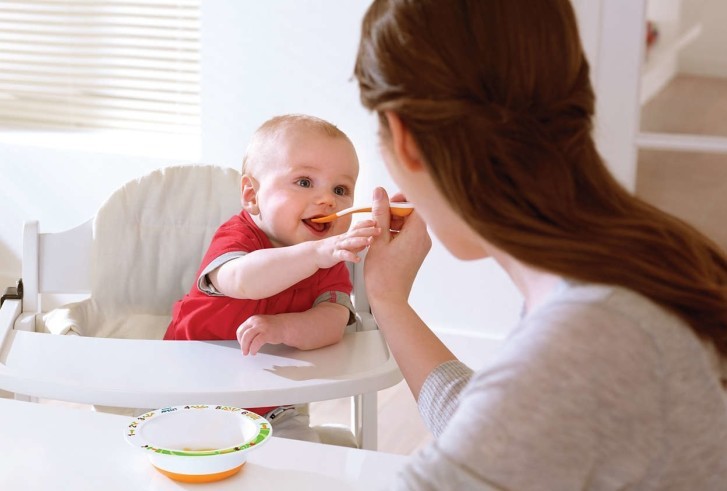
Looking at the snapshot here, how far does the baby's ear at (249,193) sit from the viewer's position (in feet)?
6.25

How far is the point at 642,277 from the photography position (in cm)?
84

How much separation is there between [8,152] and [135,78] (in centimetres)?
53

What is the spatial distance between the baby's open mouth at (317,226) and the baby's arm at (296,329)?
15cm

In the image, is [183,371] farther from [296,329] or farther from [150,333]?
[150,333]

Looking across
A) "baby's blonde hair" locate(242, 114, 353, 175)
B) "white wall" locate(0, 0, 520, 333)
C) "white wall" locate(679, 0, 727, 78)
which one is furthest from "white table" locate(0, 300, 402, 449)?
"white wall" locate(679, 0, 727, 78)

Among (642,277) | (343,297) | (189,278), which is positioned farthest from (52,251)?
(642,277)

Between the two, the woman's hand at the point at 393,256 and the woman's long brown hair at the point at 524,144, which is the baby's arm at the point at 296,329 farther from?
the woman's long brown hair at the point at 524,144

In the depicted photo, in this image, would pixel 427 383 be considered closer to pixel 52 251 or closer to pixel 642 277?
pixel 642 277

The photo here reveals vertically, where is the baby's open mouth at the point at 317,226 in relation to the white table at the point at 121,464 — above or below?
above

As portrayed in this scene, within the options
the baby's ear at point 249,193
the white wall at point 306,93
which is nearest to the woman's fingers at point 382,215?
the baby's ear at point 249,193

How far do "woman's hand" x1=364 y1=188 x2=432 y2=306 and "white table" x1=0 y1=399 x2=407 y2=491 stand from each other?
0.81ft

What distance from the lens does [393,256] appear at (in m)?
1.45

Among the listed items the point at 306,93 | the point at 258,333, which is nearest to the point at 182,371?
the point at 258,333

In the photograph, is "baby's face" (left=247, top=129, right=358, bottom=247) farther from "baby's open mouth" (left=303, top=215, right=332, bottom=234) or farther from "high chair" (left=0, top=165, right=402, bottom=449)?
"high chair" (left=0, top=165, right=402, bottom=449)
